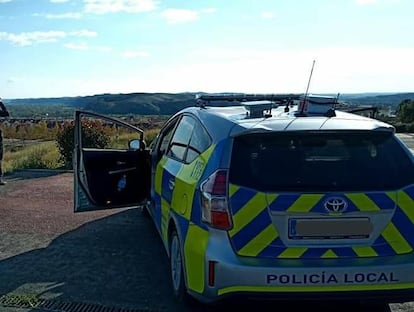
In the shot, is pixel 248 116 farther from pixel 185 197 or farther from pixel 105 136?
pixel 105 136

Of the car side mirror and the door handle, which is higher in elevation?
the car side mirror

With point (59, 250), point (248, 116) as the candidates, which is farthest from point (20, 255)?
point (248, 116)

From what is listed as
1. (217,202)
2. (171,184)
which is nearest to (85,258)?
(171,184)

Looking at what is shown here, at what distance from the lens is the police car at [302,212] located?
3684 millimetres

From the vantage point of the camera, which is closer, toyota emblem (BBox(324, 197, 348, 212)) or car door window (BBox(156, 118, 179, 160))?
toyota emblem (BBox(324, 197, 348, 212))

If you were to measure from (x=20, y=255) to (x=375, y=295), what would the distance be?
13.0 feet

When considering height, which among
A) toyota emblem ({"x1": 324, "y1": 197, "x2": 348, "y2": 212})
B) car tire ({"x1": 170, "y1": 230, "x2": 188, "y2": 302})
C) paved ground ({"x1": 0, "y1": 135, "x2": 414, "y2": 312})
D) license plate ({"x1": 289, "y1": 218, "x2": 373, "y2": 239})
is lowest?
paved ground ({"x1": 0, "y1": 135, "x2": 414, "y2": 312})

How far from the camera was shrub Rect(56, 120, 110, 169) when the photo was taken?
14367 millimetres

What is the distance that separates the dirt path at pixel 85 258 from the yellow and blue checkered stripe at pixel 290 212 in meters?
0.64

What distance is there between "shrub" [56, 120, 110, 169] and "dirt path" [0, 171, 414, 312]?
5.02 m

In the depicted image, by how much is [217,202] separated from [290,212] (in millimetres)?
479

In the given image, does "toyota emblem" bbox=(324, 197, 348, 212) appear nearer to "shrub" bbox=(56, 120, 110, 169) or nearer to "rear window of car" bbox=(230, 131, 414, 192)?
"rear window of car" bbox=(230, 131, 414, 192)

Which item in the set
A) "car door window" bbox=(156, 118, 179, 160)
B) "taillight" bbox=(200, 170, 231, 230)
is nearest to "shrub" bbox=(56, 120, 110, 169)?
"car door window" bbox=(156, 118, 179, 160)

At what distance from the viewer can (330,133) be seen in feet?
12.8
